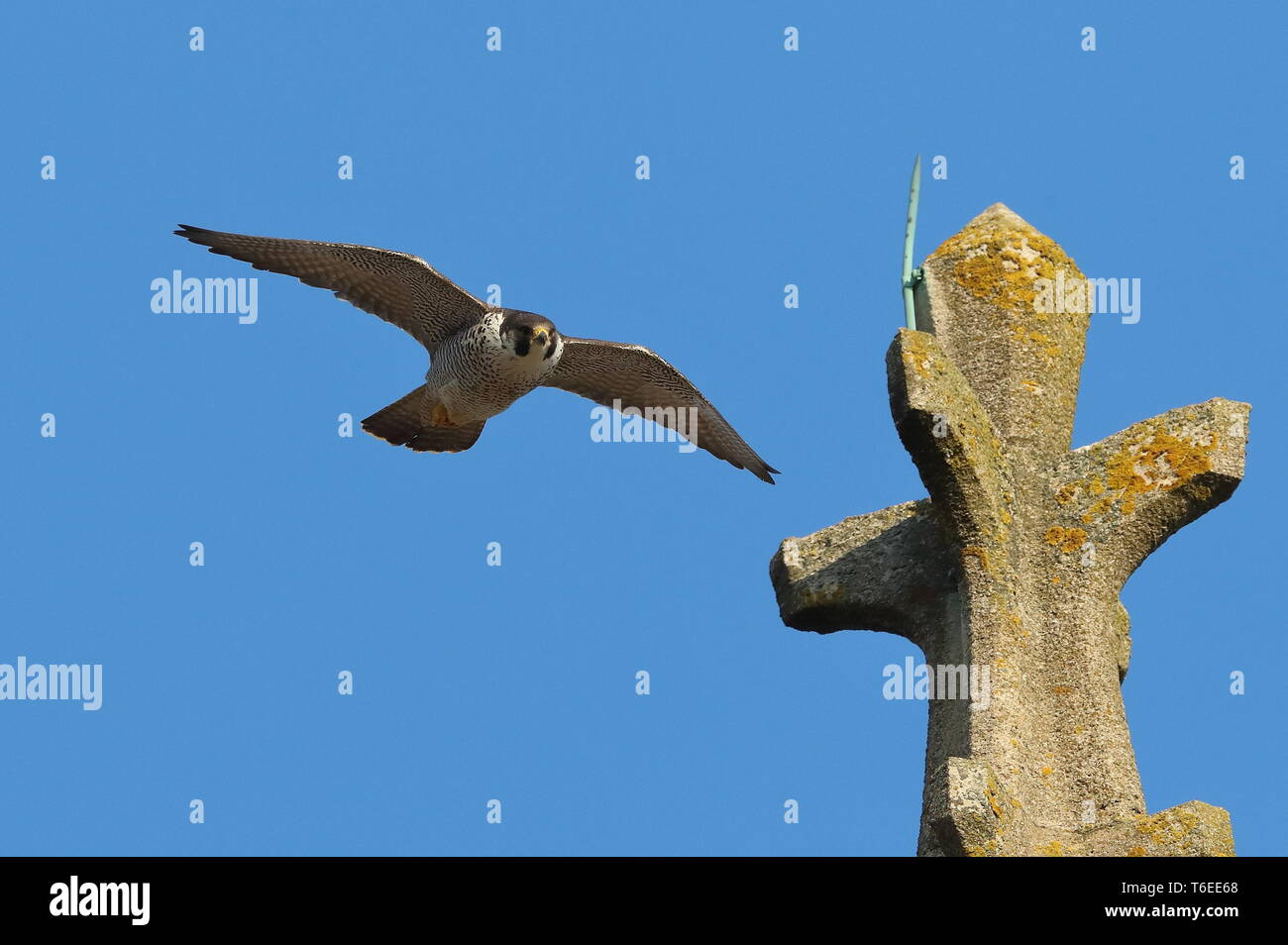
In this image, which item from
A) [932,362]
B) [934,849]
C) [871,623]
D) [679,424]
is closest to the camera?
[934,849]

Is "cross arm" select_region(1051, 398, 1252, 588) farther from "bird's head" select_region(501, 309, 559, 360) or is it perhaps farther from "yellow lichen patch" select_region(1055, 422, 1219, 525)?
"bird's head" select_region(501, 309, 559, 360)

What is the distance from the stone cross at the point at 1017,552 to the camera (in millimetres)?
8141

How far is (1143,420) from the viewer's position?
9227 mm

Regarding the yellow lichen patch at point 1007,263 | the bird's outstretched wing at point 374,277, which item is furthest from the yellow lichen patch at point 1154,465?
the bird's outstretched wing at point 374,277

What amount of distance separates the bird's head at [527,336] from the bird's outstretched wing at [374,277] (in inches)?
17.7

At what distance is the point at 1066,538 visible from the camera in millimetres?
8992

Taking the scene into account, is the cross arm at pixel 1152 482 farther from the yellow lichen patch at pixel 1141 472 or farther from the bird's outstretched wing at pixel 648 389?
the bird's outstretched wing at pixel 648 389

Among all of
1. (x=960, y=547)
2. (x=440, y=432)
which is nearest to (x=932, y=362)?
(x=960, y=547)

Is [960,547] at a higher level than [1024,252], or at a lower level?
lower

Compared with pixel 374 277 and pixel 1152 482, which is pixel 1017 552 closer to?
pixel 1152 482

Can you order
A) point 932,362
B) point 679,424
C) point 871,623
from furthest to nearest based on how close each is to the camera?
point 679,424 → point 871,623 → point 932,362
